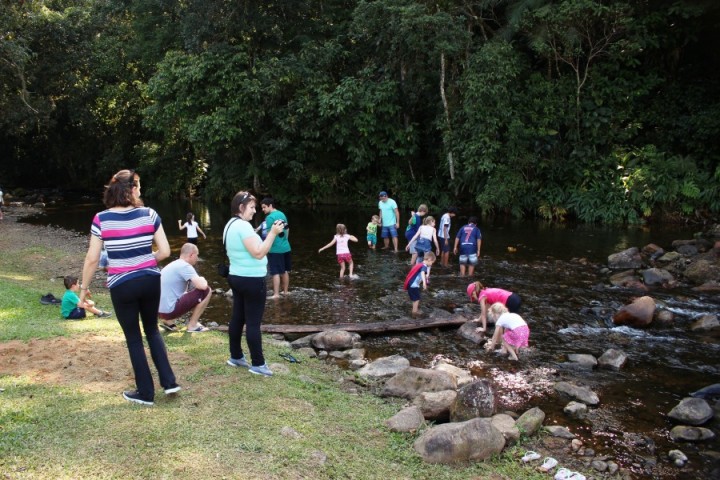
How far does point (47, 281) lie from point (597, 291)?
41.7 feet

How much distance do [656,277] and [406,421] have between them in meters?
10.3

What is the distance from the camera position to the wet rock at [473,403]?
6562 mm

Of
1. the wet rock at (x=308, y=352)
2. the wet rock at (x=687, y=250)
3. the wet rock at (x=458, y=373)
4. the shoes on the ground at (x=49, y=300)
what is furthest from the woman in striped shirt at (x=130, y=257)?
the wet rock at (x=687, y=250)

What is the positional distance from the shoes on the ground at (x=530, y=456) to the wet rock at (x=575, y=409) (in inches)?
56.0

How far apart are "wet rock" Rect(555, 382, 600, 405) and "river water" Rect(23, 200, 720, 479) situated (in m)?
0.12

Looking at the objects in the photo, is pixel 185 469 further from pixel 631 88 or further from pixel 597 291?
A: pixel 631 88

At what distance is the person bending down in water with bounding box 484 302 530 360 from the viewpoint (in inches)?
356

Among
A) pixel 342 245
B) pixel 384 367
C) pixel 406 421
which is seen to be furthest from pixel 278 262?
pixel 406 421

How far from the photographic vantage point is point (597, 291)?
13242 millimetres

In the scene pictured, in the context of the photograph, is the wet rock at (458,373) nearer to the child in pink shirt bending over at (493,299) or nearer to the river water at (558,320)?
the river water at (558,320)

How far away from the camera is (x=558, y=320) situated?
36.4ft

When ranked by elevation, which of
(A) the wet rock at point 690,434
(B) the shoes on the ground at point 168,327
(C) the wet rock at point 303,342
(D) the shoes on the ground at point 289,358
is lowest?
(A) the wet rock at point 690,434

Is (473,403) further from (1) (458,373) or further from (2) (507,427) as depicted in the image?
(1) (458,373)

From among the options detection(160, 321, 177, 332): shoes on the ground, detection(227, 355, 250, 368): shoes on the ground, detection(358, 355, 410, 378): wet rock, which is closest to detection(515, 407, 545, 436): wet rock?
detection(358, 355, 410, 378): wet rock
